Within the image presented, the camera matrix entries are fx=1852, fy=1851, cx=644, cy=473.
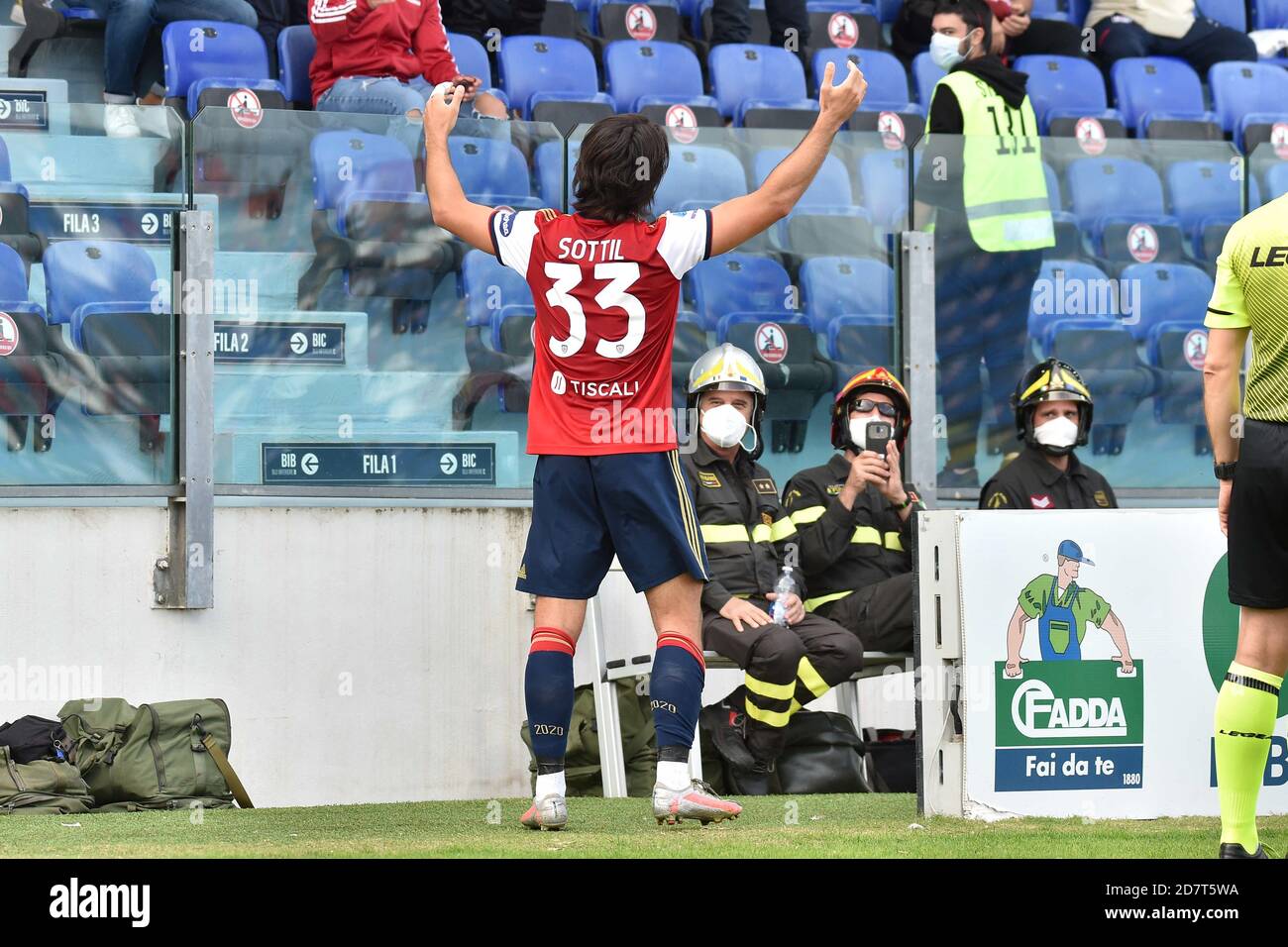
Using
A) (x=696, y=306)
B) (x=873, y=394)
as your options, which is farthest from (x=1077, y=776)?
(x=696, y=306)

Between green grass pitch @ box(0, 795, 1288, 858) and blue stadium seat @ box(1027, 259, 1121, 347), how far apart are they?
2.74 metres

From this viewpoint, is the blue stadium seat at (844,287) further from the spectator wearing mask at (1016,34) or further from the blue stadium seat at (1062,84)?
the spectator wearing mask at (1016,34)

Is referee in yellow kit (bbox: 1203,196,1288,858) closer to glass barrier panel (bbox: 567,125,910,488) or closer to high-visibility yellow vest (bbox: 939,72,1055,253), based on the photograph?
glass barrier panel (bbox: 567,125,910,488)

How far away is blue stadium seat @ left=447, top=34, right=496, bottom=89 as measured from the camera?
10.7 m

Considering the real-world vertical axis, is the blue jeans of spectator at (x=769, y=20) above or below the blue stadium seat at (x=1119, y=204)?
above

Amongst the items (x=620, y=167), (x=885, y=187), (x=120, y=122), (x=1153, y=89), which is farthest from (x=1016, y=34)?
(x=620, y=167)

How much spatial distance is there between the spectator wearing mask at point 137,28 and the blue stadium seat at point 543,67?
150 cm

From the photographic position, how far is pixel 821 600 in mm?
7742

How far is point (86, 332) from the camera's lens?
779cm

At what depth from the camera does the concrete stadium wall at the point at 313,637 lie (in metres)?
7.89

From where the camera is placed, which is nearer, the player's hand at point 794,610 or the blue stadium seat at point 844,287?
the player's hand at point 794,610

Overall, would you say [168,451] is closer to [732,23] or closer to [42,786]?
[42,786]

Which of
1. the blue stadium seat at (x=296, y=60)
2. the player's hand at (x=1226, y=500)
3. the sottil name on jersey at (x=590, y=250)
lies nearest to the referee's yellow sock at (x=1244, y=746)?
the player's hand at (x=1226, y=500)
